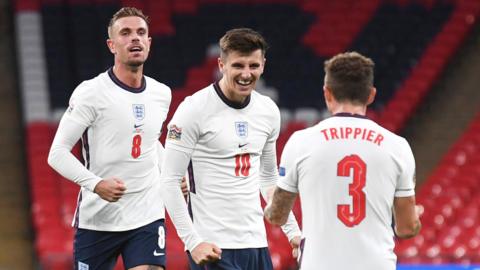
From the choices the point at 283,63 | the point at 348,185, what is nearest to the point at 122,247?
the point at 348,185

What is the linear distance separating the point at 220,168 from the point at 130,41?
3.57 ft

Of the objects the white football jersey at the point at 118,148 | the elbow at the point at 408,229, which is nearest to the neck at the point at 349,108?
the elbow at the point at 408,229

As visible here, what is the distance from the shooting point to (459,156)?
1452cm

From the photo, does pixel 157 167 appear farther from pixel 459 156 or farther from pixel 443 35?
pixel 443 35

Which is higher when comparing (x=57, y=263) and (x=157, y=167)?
(x=157, y=167)

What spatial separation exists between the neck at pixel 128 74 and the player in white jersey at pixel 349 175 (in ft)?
6.57

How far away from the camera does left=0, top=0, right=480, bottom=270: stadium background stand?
14.5m

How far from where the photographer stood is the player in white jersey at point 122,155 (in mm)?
6492

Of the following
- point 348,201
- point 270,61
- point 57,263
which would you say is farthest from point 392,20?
point 348,201

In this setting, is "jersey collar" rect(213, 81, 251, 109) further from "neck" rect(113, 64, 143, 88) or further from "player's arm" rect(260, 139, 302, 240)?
"neck" rect(113, 64, 143, 88)

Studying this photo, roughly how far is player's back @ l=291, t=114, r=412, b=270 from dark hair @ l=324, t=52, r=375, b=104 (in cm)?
9

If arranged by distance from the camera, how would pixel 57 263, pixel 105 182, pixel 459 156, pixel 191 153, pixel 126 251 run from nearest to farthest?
1. pixel 191 153
2. pixel 105 182
3. pixel 126 251
4. pixel 57 263
5. pixel 459 156

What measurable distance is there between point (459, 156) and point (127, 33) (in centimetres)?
866

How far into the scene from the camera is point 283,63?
15.4 m
